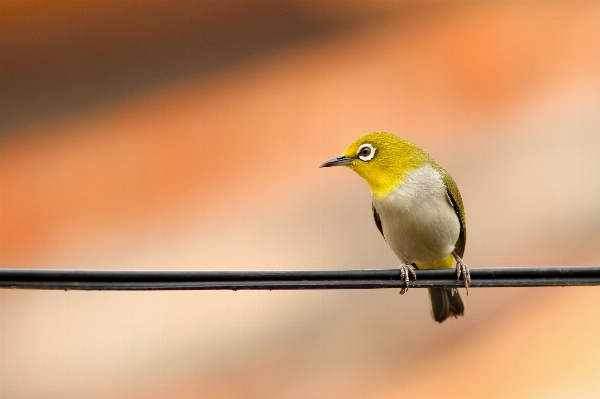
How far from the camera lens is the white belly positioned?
773 centimetres

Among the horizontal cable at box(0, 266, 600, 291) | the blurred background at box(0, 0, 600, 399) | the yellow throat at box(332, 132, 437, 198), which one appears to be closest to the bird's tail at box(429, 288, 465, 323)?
the yellow throat at box(332, 132, 437, 198)

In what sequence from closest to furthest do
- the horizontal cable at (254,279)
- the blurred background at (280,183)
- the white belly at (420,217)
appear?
the horizontal cable at (254,279)
the white belly at (420,217)
the blurred background at (280,183)

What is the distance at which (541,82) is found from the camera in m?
19.8

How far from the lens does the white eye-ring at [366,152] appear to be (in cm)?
820

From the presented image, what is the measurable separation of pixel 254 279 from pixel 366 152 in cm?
360

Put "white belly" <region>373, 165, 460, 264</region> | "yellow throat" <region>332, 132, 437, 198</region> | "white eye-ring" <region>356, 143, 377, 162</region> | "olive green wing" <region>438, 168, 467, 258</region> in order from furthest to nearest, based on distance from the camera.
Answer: "white eye-ring" <region>356, 143, 377, 162</region> → "olive green wing" <region>438, 168, 467, 258</region> → "yellow throat" <region>332, 132, 437, 198</region> → "white belly" <region>373, 165, 460, 264</region>

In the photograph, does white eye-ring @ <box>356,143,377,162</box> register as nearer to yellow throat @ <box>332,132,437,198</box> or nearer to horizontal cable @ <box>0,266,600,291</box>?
yellow throat @ <box>332,132,437,198</box>

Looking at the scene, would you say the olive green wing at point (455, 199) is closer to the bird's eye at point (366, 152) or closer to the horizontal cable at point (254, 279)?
the bird's eye at point (366, 152)

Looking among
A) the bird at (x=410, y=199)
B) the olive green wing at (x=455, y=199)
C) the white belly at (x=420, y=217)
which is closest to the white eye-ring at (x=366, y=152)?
the bird at (x=410, y=199)

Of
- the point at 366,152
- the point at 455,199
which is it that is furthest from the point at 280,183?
the point at 455,199

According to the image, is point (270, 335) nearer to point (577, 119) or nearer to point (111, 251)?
point (111, 251)

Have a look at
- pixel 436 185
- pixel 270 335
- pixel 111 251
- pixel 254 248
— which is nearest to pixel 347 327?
pixel 270 335

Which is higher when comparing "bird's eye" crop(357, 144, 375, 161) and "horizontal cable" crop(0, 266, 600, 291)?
"bird's eye" crop(357, 144, 375, 161)

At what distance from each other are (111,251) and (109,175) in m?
1.98
